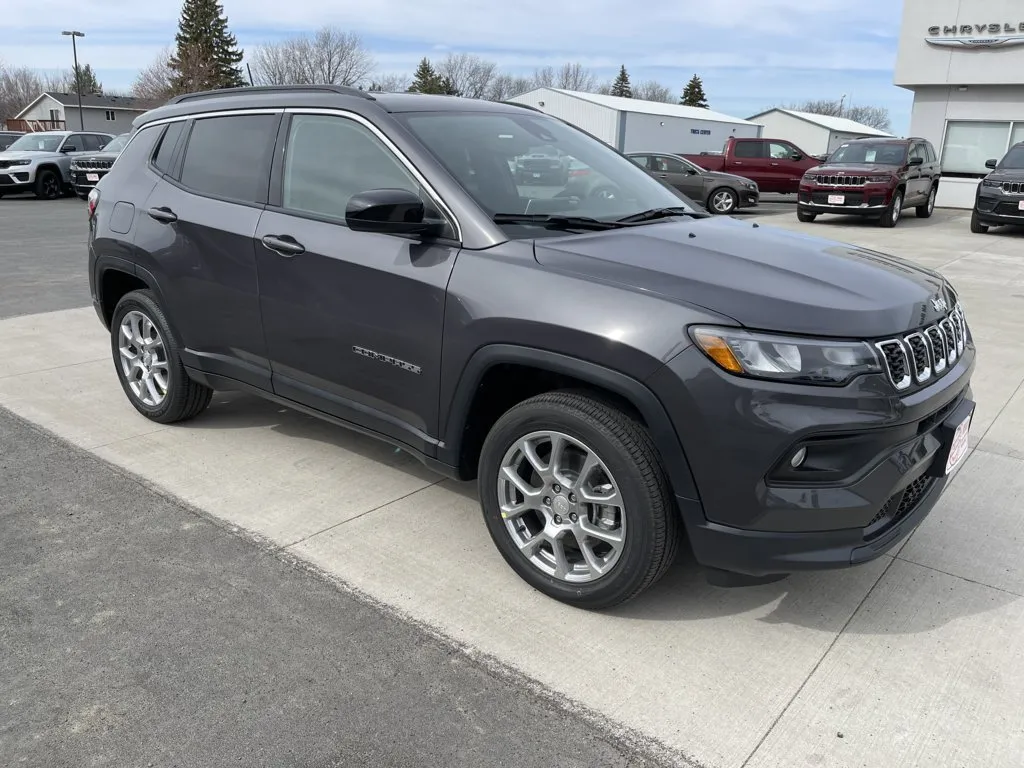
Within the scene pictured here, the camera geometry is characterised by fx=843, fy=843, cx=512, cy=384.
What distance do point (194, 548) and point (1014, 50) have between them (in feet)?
77.6

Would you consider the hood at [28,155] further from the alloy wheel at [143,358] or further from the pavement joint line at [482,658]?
the pavement joint line at [482,658]

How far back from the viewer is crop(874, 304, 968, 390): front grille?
266 cm

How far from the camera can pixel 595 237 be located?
3.20 metres

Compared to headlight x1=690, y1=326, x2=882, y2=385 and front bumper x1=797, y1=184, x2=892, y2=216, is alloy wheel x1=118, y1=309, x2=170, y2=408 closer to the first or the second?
headlight x1=690, y1=326, x2=882, y2=385

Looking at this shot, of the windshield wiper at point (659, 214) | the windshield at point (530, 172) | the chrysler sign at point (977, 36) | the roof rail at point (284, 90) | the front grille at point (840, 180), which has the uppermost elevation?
the chrysler sign at point (977, 36)

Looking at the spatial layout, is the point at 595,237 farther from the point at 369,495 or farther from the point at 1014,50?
the point at 1014,50

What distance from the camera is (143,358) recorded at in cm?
483

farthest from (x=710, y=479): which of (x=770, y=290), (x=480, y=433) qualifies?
(x=480, y=433)

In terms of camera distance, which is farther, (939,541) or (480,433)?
(939,541)

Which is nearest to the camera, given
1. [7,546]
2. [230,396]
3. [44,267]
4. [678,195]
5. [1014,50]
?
[7,546]

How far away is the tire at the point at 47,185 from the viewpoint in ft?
72.1

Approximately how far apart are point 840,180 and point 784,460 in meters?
15.7

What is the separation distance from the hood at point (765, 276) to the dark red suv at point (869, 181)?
14345 mm

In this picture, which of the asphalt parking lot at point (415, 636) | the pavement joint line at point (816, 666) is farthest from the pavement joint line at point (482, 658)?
the pavement joint line at point (816, 666)
